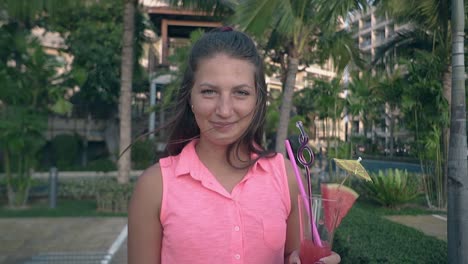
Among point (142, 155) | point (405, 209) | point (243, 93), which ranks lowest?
point (405, 209)

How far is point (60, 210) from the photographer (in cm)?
973

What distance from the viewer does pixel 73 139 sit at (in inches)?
742

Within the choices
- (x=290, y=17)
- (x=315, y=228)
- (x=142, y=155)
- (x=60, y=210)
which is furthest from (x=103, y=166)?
(x=315, y=228)

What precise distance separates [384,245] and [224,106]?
2726 mm

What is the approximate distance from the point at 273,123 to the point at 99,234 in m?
8.93

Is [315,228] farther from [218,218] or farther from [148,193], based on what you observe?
[148,193]

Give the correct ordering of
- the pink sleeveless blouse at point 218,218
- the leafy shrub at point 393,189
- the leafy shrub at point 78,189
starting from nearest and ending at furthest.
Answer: the pink sleeveless blouse at point 218,218, the leafy shrub at point 393,189, the leafy shrub at point 78,189

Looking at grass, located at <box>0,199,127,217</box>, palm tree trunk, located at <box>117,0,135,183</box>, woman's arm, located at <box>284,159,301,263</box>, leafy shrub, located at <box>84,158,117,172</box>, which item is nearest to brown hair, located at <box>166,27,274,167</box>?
woman's arm, located at <box>284,159,301,263</box>

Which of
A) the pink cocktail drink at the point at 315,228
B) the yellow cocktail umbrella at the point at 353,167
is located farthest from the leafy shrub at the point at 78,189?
the yellow cocktail umbrella at the point at 353,167

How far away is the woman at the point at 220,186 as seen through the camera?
1.29 m

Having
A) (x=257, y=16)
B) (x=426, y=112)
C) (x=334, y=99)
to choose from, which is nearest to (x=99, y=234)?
(x=257, y=16)

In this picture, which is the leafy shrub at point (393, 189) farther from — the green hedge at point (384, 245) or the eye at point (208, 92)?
the eye at point (208, 92)

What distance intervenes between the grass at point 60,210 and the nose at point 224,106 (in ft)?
27.5

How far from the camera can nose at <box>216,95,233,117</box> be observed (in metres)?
1.30
